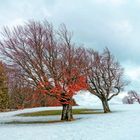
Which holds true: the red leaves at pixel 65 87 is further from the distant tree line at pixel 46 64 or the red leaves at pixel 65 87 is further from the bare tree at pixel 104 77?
the bare tree at pixel 104 77

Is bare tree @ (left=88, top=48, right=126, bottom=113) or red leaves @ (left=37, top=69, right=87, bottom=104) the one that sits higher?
bare tree @ (left=88, top=48, right=126, bottom=113)

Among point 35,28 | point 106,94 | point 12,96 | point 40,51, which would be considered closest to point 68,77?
point 40,51

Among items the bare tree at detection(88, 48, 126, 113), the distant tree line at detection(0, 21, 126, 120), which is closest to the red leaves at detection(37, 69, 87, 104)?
the distant tree line at detection(0, 21, 126, 120)

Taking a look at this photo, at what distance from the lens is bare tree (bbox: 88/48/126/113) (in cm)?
4316

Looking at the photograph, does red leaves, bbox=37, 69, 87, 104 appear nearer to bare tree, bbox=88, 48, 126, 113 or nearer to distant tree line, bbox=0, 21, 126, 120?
distant tree line, bbox=0, 21, 126, 120

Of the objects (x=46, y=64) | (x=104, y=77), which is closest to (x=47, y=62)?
(x=46, y=64)

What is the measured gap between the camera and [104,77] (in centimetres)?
4394

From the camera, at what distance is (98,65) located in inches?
1736

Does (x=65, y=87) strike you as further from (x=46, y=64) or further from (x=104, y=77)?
(x=104, y=77)

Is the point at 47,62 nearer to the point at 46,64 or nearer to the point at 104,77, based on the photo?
the point at 46,64

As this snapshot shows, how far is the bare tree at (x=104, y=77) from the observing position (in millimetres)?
43156

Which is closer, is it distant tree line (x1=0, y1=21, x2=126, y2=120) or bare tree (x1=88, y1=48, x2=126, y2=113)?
distant tree line (x1=0, y1=21, x2=126, y2=120)

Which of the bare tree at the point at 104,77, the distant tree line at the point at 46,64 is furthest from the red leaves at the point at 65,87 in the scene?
the bare tree at the point at 104,77

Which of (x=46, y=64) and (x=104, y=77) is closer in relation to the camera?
(x=46, y=64)
